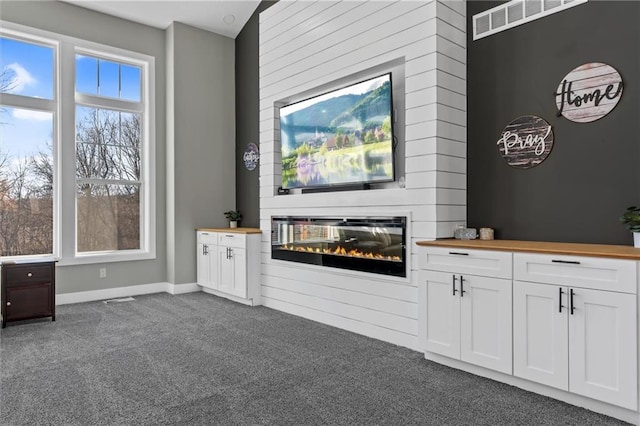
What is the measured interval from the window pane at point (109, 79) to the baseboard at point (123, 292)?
2495 mm

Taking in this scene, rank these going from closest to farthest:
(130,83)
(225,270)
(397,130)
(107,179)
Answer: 1. (397,130)
2. (225,270)
3. (107,179)
4. (130,83)

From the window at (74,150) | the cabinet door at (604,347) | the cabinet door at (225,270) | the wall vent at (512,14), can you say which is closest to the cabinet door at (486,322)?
the cabinet door at (604,347)

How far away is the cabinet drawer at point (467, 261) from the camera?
275 cm

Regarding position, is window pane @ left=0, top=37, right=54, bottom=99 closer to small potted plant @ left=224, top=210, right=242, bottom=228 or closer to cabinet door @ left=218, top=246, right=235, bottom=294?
small potted plant @ left=224, top=210, right=242, bottom=228

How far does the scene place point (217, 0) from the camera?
551 cm

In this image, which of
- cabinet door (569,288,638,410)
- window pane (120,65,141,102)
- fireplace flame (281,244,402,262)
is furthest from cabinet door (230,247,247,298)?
cabinet door (569,288,638,410)

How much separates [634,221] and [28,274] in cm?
510

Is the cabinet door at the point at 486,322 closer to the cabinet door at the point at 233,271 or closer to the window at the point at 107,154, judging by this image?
the cabinet door at the point at 233,271

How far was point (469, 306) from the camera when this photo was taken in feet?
9.54

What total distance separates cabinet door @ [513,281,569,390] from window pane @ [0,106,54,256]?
5052 mm

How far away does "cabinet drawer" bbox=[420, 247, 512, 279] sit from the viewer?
9.02ft

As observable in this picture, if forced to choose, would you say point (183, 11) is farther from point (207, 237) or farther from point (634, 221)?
point (634, 221)

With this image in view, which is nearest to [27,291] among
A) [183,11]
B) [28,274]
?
[28,274]

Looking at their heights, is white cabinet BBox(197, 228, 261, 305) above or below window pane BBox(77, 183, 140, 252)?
below
